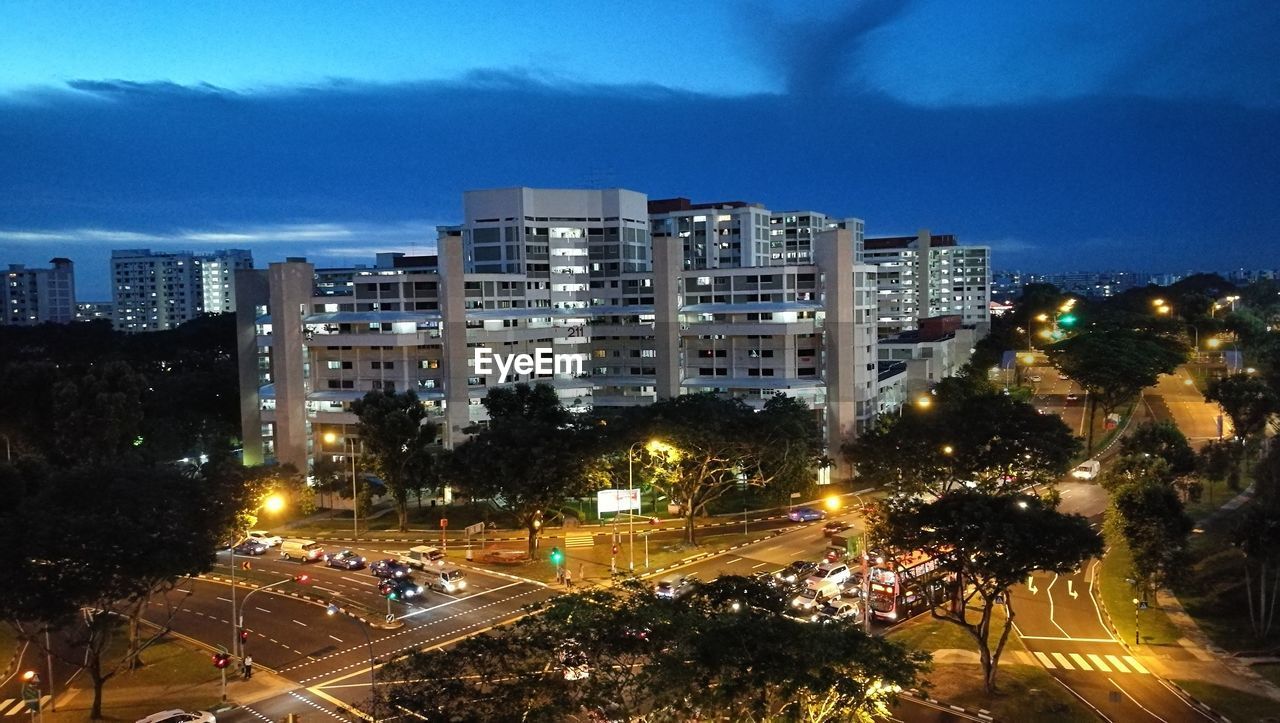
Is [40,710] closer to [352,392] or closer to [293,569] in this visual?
[293,569]

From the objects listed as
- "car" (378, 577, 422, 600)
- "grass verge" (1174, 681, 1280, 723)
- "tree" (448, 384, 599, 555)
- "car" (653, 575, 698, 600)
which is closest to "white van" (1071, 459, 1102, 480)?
"car" (653, 575, 698, 600)

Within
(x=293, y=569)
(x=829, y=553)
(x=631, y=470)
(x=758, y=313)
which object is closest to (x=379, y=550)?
(x=293, y=569)

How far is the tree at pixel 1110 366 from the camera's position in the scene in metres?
88.5

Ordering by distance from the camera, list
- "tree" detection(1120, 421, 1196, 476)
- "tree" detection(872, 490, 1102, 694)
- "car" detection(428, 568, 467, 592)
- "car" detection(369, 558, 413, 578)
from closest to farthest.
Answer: "tree" detection(872, 490, 1102, 694) < "car" detection(428, 568, 467, 592) < "car" detection(369, 558, 413, 578) < "tree" detection(1120, 421, 1196, 476)

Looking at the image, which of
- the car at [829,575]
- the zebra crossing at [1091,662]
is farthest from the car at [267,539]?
the zebra crossing at [1091,662]

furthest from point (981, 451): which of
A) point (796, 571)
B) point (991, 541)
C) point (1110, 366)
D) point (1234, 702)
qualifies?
point (1110, 366)

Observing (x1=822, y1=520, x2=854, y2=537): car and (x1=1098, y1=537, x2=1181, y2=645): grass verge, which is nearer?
(x1=1098, y1=537, x2=1181, y2=645): grass verge

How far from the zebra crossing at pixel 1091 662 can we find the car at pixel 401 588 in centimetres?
3262

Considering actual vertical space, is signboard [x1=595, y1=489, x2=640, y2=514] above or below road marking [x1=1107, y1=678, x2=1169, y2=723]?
above

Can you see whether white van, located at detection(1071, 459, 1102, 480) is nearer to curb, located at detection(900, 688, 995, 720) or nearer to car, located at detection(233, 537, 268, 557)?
curb, located at detection(900, 688, 995, 720)

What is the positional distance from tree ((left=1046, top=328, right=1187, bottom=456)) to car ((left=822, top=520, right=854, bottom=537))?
37.1 meters

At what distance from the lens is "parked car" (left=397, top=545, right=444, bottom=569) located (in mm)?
56972

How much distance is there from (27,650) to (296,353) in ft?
148

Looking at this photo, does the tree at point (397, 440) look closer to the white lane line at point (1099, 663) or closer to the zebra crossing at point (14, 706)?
the zebra crossing at point (14, 706)
